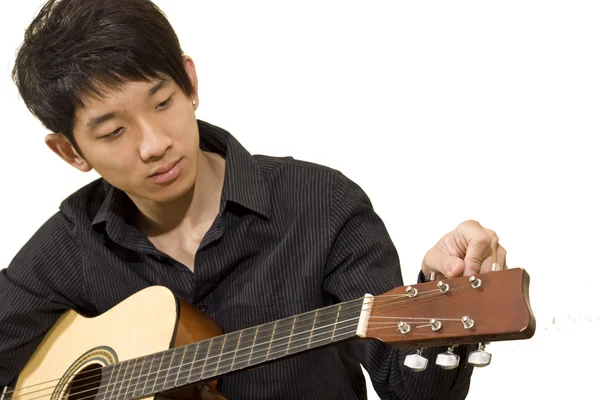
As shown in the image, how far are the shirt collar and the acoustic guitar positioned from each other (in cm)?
18

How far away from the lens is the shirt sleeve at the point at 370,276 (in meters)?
1.39

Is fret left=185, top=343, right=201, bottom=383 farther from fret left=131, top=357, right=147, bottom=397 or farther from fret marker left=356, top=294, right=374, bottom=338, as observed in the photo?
fret marker left=356, top=294, right=374, bottom=338

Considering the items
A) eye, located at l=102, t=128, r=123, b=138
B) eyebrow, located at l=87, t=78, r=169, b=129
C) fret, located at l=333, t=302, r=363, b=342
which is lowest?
fret, located at l=333, t=302, r=363, b=342

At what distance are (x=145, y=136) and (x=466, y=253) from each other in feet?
2.00

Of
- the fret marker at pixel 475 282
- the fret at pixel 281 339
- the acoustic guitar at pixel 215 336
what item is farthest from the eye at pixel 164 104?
the fret marker at pixel 475 282

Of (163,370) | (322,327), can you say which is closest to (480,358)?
(322,327)

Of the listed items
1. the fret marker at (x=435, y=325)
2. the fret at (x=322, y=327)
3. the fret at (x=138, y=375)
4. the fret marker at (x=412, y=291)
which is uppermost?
the fret marker at (x=412, y=291)

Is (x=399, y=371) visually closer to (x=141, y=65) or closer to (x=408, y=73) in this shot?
(x=141, y=65)

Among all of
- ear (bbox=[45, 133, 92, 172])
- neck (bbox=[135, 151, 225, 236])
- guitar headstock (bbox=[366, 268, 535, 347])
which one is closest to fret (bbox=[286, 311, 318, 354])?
guitar headstock (bbox=[366, 268, 535, 347])

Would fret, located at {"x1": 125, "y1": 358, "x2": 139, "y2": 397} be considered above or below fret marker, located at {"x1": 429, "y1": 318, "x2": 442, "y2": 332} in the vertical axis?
below

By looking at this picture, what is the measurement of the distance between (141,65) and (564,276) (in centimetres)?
120

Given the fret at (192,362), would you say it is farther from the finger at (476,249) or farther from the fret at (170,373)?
the finger at (476,249)

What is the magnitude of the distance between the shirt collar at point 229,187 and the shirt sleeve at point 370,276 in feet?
0.47

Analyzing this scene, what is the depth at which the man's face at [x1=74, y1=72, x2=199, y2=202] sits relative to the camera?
146 cm
